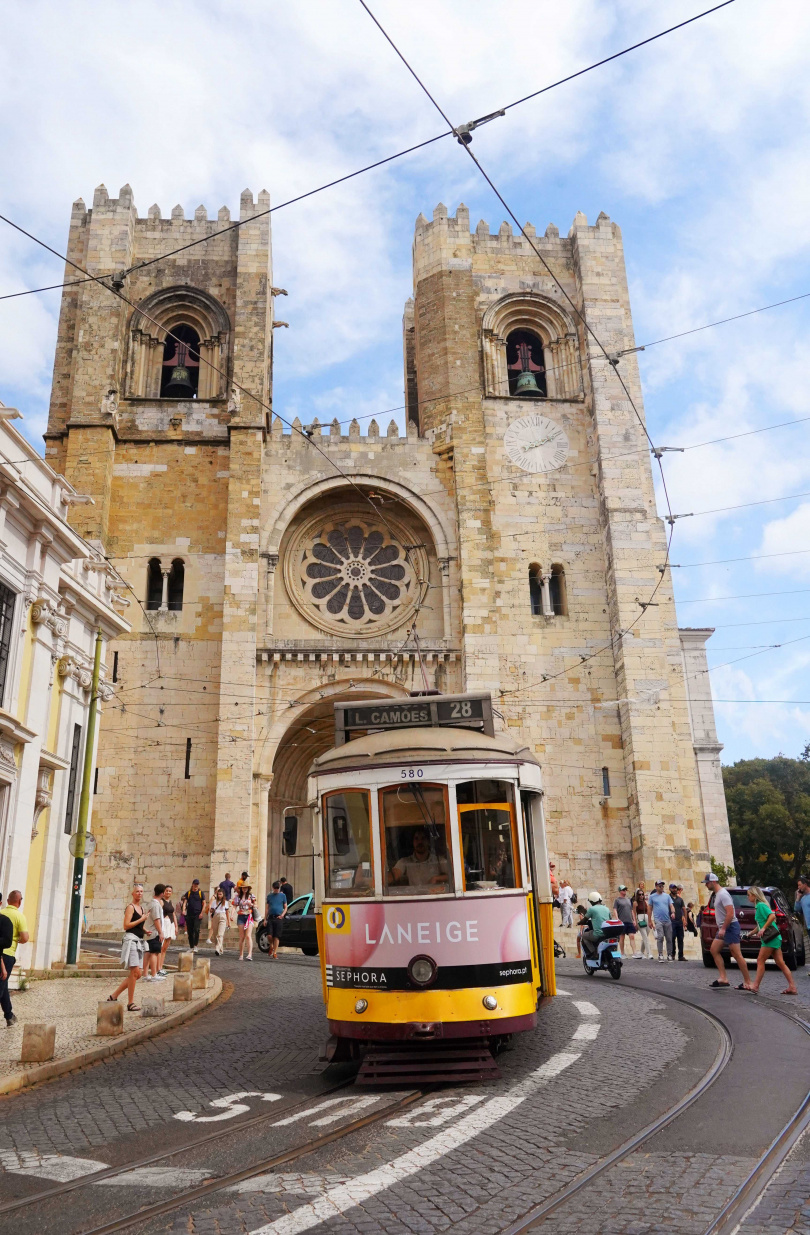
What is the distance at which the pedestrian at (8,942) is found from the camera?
28.0 ft

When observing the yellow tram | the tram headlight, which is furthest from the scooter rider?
the tram headlight

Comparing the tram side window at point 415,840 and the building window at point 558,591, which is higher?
the building window at point 558,591

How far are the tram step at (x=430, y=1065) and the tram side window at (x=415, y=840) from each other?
0.97 meters

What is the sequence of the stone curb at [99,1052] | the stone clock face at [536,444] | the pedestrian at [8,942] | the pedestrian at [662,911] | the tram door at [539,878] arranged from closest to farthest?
the stone curb at [99,1052]
the tram door at [539,878]
the pedestrian at [8,942]
the pedestrian at [662,911]
the stone clock face at [536,444]

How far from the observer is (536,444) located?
2509 cm

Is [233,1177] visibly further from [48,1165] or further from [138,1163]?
[48,1165]

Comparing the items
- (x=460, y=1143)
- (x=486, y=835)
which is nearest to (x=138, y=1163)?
(x=460, y=1143)

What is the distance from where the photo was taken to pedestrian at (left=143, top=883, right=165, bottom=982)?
1173 centimetres

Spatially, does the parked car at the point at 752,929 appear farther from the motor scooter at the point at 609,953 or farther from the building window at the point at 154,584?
the building window at the point at 154,584

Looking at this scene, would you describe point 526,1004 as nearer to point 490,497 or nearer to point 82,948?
point 82,948

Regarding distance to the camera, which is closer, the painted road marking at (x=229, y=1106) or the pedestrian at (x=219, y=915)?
the painted road marking at (x=229, y=1106)

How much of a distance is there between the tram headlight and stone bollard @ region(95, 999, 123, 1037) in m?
3.61

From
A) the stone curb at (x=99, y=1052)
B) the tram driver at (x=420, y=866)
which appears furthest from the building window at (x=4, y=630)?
the tram driver at (x=420, y=866)

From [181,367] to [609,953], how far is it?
18.7 meters
